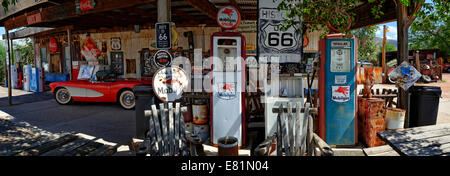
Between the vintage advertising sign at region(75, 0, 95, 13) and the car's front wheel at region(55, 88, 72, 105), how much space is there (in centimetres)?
296

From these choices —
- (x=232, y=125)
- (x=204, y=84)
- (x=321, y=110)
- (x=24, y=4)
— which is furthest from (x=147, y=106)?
(x=24, y=4)

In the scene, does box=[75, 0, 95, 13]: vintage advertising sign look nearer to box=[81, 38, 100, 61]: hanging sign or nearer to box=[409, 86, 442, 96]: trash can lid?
box=[81, 38, 100, 61]: hanging sign

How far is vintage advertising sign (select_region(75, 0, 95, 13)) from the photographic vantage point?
22.5 feet

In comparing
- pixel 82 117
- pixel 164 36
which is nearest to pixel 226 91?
pixel 164 36

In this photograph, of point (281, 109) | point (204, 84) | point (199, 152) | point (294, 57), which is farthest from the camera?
point (204, 84)

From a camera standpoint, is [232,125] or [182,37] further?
[182,37]

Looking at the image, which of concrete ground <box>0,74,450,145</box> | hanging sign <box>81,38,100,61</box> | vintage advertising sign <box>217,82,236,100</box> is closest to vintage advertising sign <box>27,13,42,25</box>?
hanging sign <box>81,38,100,61</box>

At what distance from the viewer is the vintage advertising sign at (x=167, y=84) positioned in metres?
4.18

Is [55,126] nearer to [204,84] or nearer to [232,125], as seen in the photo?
[204,84]

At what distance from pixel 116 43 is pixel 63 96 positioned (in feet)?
11.6

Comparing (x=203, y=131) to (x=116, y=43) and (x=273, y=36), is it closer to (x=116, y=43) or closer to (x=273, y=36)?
Result: (x=273, y=36)

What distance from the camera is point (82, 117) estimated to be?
681 centimetres

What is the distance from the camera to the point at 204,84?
6.25 metres

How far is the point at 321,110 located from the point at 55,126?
5.61 meters
